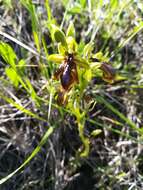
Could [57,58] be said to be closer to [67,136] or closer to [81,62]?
[81,62]

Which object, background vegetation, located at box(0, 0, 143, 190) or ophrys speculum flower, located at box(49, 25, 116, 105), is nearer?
ophrys speculum flower, located at box(49, 25, 116, 105)

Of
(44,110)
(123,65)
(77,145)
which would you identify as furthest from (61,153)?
(123,65)

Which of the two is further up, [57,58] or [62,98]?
[57,58]

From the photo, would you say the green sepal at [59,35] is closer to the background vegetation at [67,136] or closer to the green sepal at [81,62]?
the green sepal at [81,62]

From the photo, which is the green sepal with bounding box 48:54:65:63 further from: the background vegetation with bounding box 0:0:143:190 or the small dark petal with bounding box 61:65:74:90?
the background vegetation with bounding box 0:0:143:190

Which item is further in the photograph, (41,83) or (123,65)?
(123,65)

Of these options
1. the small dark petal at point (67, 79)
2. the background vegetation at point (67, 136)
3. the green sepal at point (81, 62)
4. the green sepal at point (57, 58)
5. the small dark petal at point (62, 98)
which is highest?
the green sepal at point (57, 58)

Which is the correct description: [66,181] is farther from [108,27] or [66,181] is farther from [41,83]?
[108,27]

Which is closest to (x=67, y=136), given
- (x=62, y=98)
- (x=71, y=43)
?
(x=62, y=98)

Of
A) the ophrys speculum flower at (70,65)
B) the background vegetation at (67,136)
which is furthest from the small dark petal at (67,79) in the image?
the background vegetation at (67,136)

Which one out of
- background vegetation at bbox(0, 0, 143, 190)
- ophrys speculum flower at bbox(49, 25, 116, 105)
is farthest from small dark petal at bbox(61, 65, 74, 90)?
background vegetation at bbox(0, 0, 143, 190)

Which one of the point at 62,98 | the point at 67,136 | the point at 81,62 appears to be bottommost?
the point at 67,136
